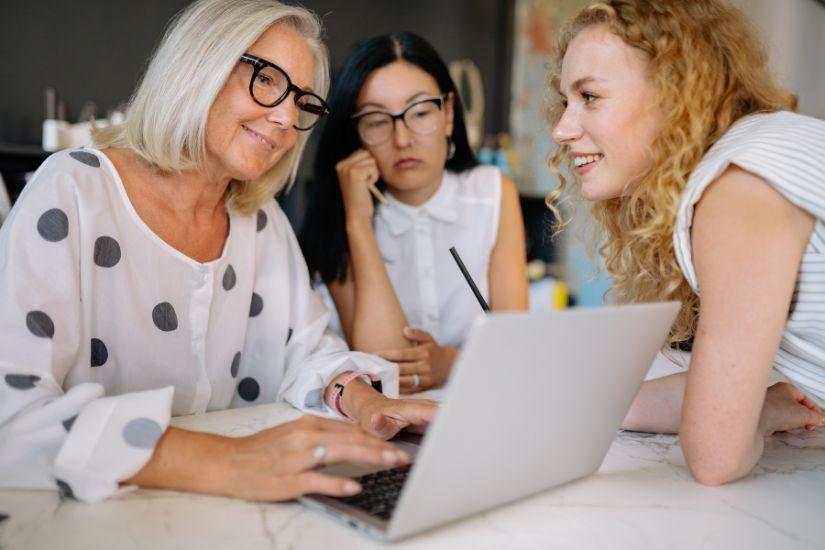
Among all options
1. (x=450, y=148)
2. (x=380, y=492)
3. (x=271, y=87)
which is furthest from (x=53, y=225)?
(x=450, y=148)

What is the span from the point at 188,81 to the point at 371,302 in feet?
2.31

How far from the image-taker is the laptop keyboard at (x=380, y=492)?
2.34 feet

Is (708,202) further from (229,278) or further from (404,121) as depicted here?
(404,121)

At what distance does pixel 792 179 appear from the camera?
32.9 inches

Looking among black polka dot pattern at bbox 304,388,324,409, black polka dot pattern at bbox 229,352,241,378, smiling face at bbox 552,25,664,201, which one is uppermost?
smiling face at bbox 552,25,664,201

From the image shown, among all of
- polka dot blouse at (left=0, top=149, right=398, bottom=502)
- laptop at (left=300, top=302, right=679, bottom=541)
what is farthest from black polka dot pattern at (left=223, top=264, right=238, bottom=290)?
laptop at (left=300, top=302, right=679, bottom=541)

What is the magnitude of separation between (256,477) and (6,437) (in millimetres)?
283

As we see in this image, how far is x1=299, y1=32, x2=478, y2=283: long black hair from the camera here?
1.87 meters

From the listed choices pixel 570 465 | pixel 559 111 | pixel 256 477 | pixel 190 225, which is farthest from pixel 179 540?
pixel 559 111

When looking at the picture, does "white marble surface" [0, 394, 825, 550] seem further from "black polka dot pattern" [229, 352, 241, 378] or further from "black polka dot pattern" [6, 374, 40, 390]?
"black polka dot pattern" [229, 352, 241, 378]

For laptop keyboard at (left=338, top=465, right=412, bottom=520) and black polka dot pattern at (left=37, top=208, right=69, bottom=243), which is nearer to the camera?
laptop keyboard at (left=338, top=465, right=412, bottom=520)

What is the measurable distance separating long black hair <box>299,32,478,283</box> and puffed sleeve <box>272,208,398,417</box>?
1.13 ft

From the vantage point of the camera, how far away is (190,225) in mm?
1340

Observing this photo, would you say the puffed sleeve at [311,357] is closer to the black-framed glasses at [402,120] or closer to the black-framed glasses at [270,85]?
the black-framed glasses at [270,85]
